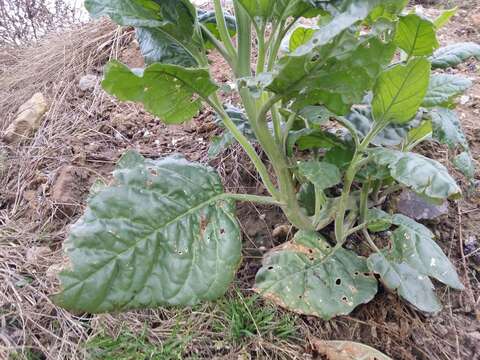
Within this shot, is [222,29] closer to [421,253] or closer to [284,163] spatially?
[284,163]

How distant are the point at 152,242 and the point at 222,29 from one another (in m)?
0.54

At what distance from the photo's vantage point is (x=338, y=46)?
2.74ft

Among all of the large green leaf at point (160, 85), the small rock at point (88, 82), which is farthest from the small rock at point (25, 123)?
the large green leaf at point (160, 85)

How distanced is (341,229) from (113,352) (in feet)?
2.40

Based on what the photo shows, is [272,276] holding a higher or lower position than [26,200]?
lower

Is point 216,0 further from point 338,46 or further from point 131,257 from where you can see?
point 131,257

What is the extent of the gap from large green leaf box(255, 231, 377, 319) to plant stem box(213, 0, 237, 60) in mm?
533

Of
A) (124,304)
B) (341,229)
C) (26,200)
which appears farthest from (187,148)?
(124,304)

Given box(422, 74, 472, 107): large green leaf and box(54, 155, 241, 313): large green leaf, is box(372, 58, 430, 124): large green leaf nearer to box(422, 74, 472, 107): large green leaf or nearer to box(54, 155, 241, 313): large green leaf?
box(422, 74, 472, 107): large green leaf

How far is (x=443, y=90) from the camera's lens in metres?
1.05

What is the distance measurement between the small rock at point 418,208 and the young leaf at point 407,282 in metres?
0.27

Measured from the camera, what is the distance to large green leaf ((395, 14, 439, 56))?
35.7 inches

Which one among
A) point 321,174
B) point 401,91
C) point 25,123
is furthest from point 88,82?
point 401,91

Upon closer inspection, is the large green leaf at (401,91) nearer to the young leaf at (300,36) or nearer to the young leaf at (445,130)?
the young leaf at (445,130)
